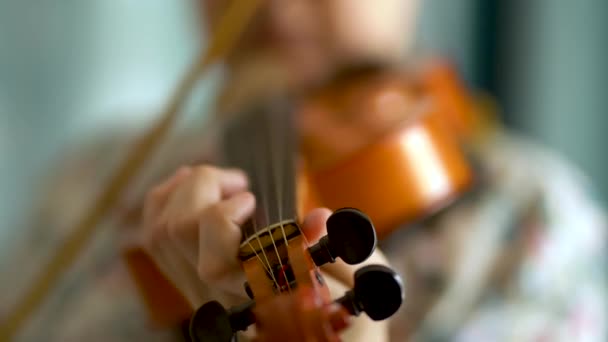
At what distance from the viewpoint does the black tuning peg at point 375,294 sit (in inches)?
9.6

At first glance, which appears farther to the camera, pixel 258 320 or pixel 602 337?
pixel 602 337

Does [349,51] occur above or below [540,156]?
above

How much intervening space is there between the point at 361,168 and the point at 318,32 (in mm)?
247

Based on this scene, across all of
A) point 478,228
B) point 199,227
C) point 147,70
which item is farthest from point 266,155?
point 147,70

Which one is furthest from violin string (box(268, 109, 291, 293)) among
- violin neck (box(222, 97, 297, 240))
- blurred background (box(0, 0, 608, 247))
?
blurred background (box(0, 0, 608, 247))

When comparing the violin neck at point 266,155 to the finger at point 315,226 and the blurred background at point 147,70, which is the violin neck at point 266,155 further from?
the blurred background at point 147,70

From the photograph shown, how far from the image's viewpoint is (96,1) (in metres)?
0.99

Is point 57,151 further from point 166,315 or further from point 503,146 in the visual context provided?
point 166,315

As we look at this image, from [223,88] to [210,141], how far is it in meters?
0.26

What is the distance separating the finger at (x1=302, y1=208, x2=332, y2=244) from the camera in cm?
26

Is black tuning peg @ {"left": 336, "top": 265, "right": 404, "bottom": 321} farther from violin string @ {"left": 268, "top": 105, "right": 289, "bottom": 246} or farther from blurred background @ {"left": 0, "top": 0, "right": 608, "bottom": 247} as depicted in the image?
blurred background @ {"left": 0, "top": 0, "right": 608, "bottom": 247}

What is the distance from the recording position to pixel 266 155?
1.40ft

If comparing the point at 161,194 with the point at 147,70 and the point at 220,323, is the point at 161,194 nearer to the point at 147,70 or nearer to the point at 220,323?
the point at 220,323

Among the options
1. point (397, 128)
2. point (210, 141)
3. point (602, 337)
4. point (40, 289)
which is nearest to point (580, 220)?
point (602, 337)
